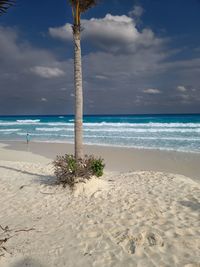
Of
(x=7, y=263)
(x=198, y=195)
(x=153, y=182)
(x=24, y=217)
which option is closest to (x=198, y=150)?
(x=153, y=182)

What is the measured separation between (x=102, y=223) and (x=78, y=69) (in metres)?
4.53

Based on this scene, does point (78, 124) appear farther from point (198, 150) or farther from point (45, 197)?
point (198, 150)

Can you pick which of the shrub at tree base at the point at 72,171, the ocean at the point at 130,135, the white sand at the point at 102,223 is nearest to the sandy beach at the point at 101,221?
the white sand at the point at 102,223

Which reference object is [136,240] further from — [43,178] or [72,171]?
[43,178]

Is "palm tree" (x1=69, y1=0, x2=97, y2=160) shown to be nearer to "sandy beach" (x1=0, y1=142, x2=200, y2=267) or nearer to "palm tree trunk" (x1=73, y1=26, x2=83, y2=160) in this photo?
"palm tree trunk" (x1=73, y1=26, x2=83, y2=160)

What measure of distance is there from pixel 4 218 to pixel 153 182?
4736 millimetres

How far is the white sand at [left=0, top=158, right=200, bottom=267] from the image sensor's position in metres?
4.20

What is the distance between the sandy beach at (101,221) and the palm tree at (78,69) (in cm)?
142

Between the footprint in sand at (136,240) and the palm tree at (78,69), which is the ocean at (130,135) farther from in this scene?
the footprint in sand at (136,240)

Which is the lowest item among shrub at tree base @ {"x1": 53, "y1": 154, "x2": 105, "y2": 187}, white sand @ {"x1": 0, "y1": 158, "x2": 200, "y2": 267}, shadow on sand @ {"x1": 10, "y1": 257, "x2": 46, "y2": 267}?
shadow on sand @ {"x1": 10, "y1": 257, "x2": 46, "y2": 267}

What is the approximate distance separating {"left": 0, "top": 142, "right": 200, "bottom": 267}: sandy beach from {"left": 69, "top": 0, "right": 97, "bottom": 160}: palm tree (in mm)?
1424

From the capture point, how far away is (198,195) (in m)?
6.88

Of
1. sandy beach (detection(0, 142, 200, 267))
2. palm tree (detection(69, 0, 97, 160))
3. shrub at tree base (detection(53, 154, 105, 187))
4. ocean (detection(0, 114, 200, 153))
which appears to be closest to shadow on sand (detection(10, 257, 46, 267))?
sandy beach (detection(0, 142, 200, 267))

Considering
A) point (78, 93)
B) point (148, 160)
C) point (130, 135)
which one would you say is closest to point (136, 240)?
point (78, 93)
